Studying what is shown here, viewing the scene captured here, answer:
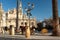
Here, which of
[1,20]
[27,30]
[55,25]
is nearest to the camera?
[27,30]

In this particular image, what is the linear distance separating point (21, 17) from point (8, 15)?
6276 mm

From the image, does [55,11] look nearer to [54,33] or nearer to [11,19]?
Result: [54,33]

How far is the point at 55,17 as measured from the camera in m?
18.8

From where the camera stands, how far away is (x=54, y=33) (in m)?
18.8

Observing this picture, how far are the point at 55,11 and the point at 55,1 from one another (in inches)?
36.5

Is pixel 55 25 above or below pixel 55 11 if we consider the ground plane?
below

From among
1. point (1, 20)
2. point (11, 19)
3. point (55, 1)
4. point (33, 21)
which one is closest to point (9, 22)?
point (11, 19)

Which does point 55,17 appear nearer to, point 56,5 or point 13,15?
point 56,5

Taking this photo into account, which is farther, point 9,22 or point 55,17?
point 9,22

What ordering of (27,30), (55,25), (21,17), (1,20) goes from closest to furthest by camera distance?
(27,30), (55,25), (1,20), (21,17)

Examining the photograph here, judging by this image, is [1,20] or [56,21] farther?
[1,20]

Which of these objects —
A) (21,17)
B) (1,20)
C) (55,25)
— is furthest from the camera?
(21,17)

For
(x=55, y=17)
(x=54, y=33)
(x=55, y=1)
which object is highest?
(x=55, y=1)

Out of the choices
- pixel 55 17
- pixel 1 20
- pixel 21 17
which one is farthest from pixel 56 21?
pixel 21 17
